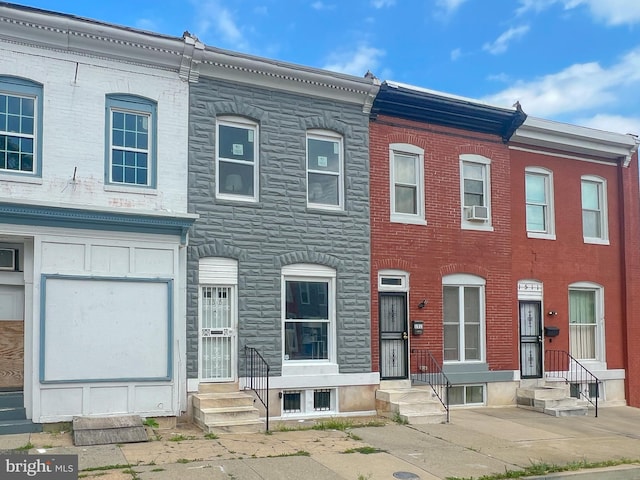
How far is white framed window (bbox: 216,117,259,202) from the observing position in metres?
14.0

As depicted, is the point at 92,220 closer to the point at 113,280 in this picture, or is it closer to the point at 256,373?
the point at 113,280

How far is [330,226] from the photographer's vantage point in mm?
14828

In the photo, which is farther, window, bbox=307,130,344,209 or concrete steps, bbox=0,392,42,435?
window, bbox=307,130,344,209

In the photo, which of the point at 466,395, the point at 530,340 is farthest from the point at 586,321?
the point at 466,395

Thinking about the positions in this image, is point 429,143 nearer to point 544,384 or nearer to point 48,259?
point 544,384

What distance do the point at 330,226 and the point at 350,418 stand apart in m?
4.02

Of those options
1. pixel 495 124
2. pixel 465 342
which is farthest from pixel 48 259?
pixel 495 124

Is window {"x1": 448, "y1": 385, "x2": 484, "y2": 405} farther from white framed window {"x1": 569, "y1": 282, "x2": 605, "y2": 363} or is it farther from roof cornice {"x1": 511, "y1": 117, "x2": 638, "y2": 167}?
roof cornice {"x1": 511, "y1": 117, "x2": 638, "y2": 167}

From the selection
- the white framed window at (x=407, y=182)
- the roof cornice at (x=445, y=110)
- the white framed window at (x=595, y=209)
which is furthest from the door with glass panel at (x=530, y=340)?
the roof cornice at (x=445, y=110)

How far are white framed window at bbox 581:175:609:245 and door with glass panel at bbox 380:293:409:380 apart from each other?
6.40 meters

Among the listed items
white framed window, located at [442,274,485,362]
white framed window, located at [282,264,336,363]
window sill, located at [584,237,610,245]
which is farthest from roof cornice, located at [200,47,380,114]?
window sill, located at [584,237,610,245]

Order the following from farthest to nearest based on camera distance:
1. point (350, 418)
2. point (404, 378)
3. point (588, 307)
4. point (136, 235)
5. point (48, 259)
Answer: point (588, 307) < point (404, 378) < point (350, 418) < point (136, 235) < point (48, 259)

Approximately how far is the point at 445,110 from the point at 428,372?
6.14 m

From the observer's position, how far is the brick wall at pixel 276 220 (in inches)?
535
